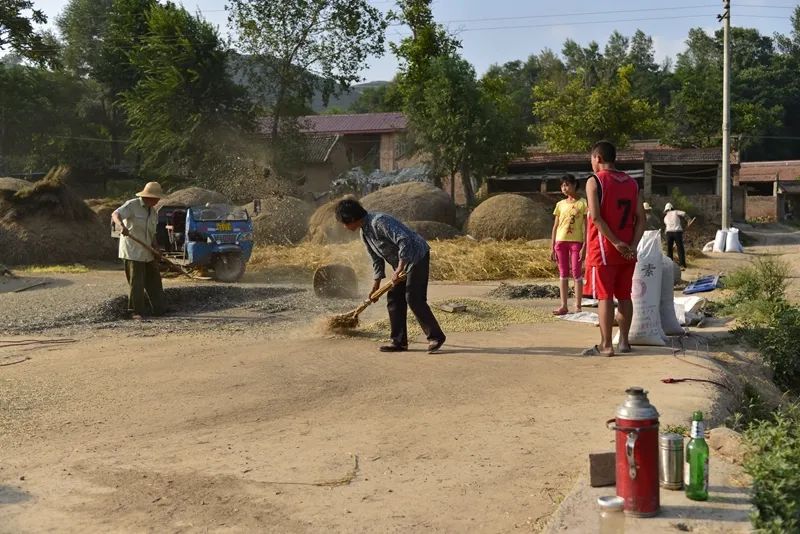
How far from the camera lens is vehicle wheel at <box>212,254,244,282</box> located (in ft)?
53.9

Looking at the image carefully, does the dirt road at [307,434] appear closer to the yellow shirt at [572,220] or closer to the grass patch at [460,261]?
the yellow shirt at [572,220]

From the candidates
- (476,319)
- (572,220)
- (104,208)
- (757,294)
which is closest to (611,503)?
(476,319)

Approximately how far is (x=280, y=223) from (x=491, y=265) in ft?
28.1

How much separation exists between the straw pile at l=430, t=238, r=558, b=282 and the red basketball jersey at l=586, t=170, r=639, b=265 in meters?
9.52

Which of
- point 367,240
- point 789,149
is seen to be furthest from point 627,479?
point 789,149

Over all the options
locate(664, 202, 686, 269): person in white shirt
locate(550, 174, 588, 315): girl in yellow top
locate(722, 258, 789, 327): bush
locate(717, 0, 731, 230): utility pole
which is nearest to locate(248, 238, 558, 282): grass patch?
locate(664, 202, 686, 269): person in white shirt

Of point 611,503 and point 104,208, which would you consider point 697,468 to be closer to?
point 611,503

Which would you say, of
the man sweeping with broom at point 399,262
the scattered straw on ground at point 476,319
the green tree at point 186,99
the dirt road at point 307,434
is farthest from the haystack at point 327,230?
the green tree at point 186,99

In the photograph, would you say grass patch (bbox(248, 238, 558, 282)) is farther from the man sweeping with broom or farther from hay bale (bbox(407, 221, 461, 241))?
the man sweeping with broom

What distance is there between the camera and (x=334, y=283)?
13.5 metres

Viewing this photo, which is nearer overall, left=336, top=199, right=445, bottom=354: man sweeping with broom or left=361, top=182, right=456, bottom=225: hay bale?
left=336, top=199, right=445, bottom=354: man sweeping with broom

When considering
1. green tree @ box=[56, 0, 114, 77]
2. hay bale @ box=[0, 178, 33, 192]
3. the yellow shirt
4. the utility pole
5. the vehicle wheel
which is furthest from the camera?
green tree @ box=[56, 0, 114, 77]

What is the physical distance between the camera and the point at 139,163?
45938 mm

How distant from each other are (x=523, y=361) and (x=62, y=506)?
Result: 14.6 feet
